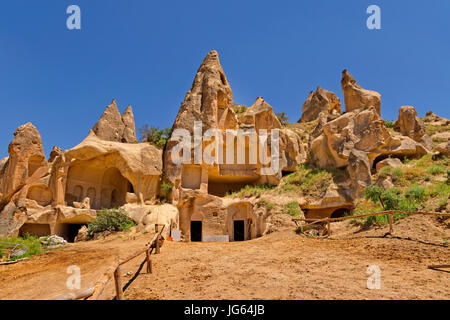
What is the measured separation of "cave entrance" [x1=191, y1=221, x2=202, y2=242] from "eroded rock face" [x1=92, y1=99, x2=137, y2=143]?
1273cm

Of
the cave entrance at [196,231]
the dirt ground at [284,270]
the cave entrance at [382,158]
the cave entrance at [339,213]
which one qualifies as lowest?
the cave entrance at [196,231]

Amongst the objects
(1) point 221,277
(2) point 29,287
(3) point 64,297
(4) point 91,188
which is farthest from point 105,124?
(3) point 64,297

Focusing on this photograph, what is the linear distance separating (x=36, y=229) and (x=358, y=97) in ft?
83.0

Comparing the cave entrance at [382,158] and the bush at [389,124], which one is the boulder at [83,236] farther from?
the bush at [389,124]

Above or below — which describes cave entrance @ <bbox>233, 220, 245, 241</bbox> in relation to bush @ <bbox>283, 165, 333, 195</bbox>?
below

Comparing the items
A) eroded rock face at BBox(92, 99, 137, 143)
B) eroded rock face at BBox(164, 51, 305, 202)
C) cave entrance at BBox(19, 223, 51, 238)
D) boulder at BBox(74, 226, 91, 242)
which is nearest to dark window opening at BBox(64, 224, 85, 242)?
cave entrance at BBox(19, 223, 51, 238)

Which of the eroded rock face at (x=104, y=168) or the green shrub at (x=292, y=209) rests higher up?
the eroded rock face at (x=104, y=168)

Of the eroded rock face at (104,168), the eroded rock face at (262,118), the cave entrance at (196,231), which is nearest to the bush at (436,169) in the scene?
the eroded rock face at (262,118)

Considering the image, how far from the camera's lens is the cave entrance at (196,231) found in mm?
20547

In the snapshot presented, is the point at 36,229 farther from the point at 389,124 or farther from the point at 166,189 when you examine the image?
the point at 389,124

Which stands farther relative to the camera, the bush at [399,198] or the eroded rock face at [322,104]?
the eroded rock face at [322,104]

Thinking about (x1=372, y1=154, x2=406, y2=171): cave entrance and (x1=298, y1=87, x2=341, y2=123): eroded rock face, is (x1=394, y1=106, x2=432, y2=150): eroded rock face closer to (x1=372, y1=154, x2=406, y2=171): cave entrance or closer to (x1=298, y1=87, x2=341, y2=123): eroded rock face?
(x1=372, y1=154, x2=406, y2=171): cave entrance

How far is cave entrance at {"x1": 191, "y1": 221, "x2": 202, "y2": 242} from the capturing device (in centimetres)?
2055

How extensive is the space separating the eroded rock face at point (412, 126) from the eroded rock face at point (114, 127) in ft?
78.0
